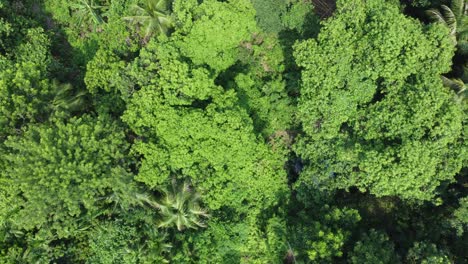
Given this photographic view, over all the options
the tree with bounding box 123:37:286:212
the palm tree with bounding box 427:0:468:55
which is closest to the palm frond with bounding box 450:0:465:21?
the palm tree with bounding box 427:0:468:55

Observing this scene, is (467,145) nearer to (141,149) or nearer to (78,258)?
(141,149)

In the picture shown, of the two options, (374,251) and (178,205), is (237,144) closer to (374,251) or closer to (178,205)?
(178,205)

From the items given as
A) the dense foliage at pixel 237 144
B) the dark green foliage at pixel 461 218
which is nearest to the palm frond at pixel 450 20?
the dense foliage at pixel 237 144

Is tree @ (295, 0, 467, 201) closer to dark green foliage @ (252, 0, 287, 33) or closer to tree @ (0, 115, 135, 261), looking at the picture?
dark green foliage @ (252, 0, 287, 33)

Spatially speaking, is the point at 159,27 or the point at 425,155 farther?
the point at 159,27

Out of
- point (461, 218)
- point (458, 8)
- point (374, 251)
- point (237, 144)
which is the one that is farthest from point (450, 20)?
point (237, 144)

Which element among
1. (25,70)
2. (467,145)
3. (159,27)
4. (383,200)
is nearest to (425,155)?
(467,145)
